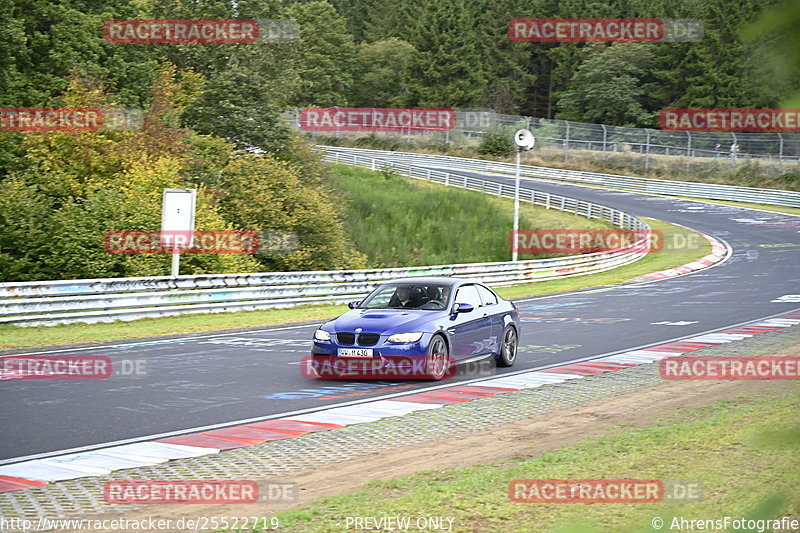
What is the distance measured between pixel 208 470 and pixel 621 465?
3.59 meters

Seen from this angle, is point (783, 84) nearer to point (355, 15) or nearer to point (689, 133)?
point (689, 133)

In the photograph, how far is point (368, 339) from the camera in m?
14.1

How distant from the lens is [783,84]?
57.4 inches

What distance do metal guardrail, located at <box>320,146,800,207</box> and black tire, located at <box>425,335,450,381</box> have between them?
5933 cm

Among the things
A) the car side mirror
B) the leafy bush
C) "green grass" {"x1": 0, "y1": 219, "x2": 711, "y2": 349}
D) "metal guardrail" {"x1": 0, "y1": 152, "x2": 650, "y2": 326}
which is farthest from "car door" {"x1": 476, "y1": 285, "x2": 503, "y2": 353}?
the leafy bush

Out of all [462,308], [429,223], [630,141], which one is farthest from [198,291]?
[630,141]

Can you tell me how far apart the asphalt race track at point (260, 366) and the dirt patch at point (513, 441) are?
2.65 metres

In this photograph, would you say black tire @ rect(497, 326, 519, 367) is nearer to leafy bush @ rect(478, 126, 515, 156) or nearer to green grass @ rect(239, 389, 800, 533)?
green grass @ rect(239, 389, 800, 533)

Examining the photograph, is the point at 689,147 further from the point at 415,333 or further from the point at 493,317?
the point at 415,333

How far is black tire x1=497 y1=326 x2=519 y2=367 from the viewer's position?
53.3 feet

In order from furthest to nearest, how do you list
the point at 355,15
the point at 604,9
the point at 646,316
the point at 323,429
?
the point at 355,15, the point at 604,9, the point at 646,316, the point at 323,429

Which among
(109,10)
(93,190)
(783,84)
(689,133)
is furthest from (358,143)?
(783,84)

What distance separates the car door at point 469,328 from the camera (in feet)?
48.9

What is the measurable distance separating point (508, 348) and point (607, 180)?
6510 centimetres
